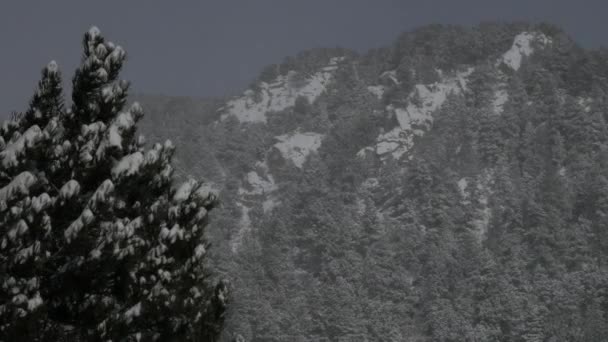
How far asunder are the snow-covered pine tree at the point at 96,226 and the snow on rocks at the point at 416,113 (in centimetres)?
11110

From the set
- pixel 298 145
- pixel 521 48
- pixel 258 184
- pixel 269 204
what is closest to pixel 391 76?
pixel 298 145

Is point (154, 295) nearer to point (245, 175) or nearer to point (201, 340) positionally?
point (201, 340)

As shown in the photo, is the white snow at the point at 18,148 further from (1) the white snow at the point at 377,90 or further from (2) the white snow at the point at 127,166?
(1) the white snow at the point at 377,90

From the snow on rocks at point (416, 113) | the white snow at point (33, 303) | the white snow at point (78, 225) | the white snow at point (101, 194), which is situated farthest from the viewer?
the snow on rocks at point (416, 113)

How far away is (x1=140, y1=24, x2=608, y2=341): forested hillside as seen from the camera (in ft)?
218

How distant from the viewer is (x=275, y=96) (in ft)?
513

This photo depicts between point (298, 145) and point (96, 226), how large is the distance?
126 metres

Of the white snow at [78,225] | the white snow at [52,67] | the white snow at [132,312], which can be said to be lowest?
the white snow at [132,312]

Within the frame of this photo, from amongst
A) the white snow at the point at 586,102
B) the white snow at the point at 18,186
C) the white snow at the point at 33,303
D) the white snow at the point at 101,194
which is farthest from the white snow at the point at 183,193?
the white snow at the point at 586,102

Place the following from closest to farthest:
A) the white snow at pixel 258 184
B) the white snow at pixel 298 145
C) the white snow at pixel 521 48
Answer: the white snow at pixel 258 184 < the white snow at pixel 298 145 < the white snow at pixel 521 48

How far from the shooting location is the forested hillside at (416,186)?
66.3 m

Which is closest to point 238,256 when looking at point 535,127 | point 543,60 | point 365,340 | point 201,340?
point 365,340

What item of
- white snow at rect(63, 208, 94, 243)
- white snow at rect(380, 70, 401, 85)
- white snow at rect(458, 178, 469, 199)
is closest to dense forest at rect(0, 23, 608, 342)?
white snow at rect(63, 208, 94, 243)

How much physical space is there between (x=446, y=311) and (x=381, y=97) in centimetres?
8091
